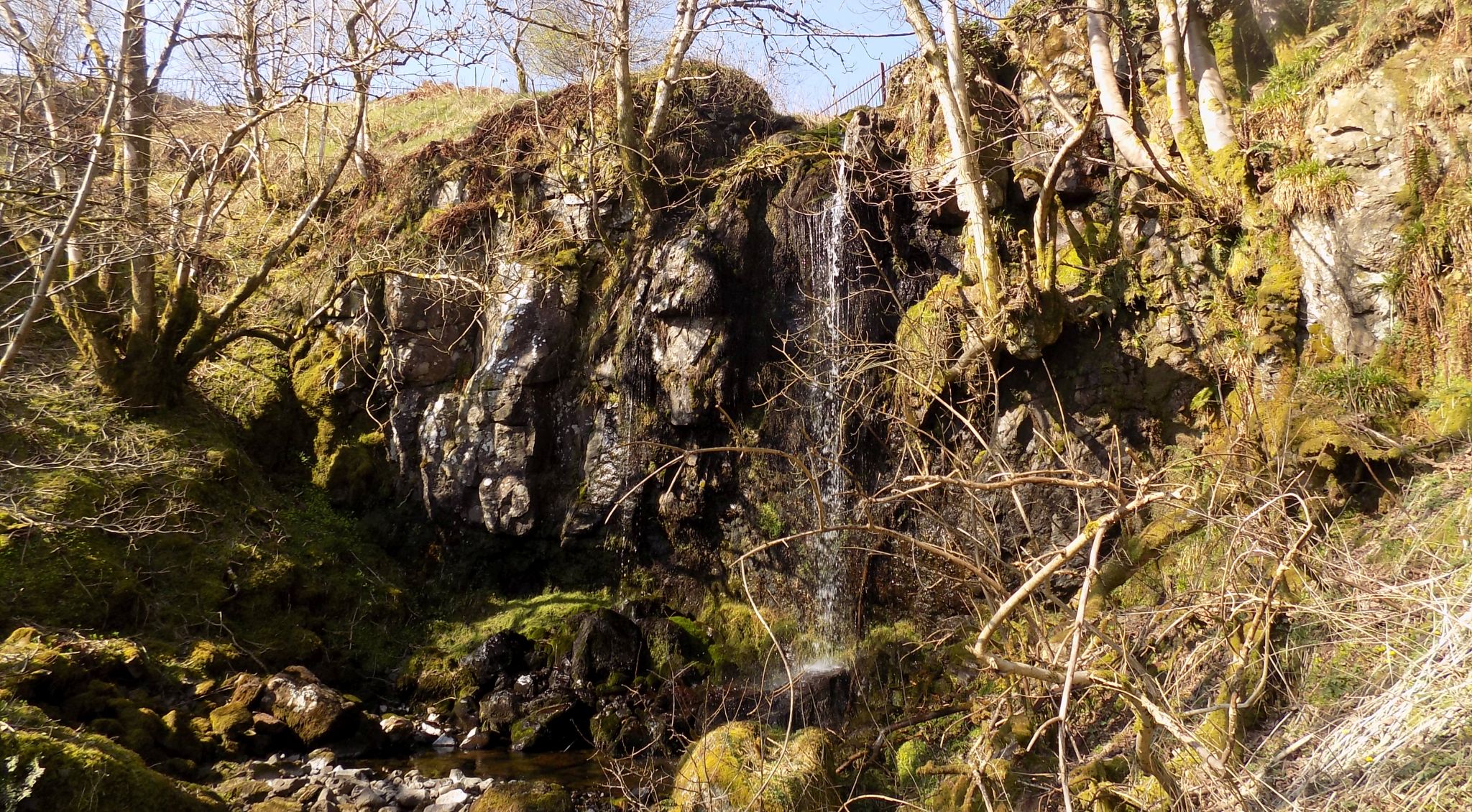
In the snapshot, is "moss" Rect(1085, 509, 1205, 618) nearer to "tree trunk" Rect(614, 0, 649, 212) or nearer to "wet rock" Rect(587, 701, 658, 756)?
"wet rock" Rect(587, 701, 658, 756)

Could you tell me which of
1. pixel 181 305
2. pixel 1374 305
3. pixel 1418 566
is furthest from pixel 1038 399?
pixel 181 305

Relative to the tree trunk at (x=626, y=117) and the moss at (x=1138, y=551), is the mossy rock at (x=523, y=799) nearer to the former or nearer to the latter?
the moss at (x=1138, y=551)

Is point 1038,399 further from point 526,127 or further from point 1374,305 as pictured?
point 526,127

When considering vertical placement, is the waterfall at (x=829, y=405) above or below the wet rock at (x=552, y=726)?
above

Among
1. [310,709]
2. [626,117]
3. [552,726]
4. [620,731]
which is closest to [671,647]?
[620,731]

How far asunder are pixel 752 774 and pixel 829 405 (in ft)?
15.4

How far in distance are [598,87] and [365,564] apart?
6.89m

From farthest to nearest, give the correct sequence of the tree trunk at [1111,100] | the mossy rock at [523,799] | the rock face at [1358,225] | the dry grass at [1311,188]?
1. the tree trunk at [1111,100]
2. the dry grass at [1311,188]
3. the rock face at [1358,225]
4. the mossy rock at [523,799]

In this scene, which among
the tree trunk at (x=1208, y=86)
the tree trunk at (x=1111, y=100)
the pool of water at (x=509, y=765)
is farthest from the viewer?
the tree trunk at (x=1111, y=100)

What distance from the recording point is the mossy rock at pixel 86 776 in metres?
3.97

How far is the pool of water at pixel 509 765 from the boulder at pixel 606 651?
920 mm

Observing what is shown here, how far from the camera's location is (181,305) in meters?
9.04

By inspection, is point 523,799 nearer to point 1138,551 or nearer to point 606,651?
point 606,651

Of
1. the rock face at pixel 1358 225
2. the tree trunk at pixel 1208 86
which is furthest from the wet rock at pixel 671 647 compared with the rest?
the tree trunk at pixel 1208 86
